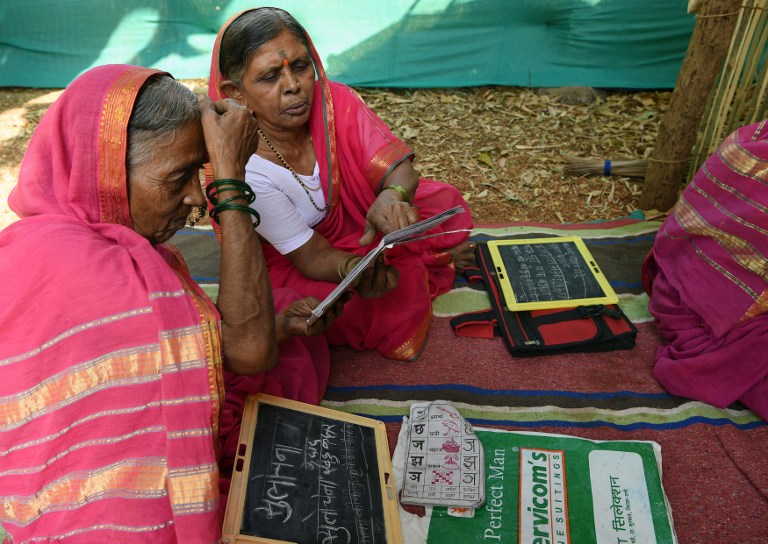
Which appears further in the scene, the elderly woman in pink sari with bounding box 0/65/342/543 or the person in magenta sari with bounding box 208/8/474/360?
the person in magenta sari with bounding box 208/8/474/360

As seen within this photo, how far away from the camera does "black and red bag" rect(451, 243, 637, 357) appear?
2957 millimetres

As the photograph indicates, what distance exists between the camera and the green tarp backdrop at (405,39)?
5512 mm

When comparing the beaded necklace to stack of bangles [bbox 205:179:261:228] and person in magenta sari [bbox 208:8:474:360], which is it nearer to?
person in magenta sari [bbox 208:8:474:360]

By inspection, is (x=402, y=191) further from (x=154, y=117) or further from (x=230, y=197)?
(x=154, y=117)

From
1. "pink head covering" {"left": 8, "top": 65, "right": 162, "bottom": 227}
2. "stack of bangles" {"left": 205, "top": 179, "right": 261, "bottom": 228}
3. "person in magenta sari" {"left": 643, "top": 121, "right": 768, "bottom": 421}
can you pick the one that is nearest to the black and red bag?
"person in magenta sari" {"left": 643, "top": 121, "right": 768, "bottom": 421}

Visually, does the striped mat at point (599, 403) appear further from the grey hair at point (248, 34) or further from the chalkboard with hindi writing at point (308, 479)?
the grey hair at point (248, 34)

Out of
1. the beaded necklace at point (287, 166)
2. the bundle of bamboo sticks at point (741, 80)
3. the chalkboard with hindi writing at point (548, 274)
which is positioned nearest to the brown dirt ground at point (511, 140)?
the bundle of bamboo sticks at point (741, 80)

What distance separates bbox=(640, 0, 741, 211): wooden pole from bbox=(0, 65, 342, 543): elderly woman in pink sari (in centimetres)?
299

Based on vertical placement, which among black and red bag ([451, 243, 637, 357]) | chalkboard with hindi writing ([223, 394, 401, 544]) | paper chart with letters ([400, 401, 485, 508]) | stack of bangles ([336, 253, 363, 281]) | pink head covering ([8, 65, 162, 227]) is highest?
pink head covering ([8, 65, 162, 227])

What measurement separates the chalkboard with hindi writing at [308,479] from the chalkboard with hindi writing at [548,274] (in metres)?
1.23

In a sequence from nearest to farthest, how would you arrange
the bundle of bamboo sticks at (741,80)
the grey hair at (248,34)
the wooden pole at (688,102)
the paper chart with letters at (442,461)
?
the paper chart with letters at (442,461) < the grey hair at (248,34) < the wooden pole at (688,102) < the bundle of bamboo sticks at (741,80)

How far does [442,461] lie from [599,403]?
82 centimetres

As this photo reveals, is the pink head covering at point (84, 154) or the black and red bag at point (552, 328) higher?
the pink head covering at point (84, 154)

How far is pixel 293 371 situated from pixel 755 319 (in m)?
1.91
